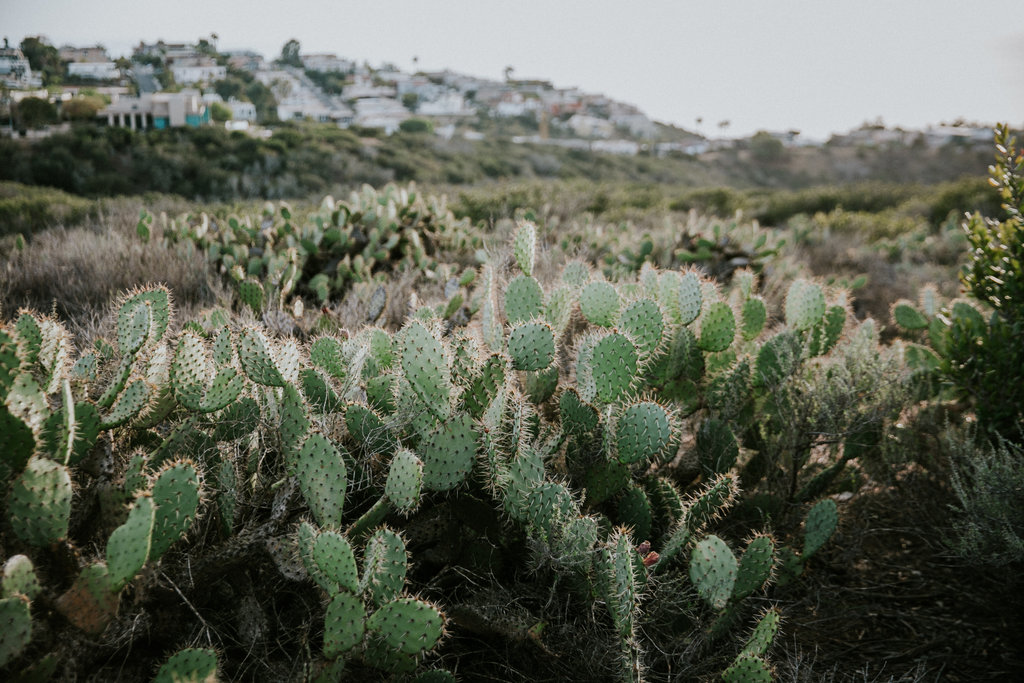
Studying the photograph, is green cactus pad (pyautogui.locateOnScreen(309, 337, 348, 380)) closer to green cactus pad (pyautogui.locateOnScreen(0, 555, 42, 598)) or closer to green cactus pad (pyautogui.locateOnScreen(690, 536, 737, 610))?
green cactus pad (pyautogui.locateOnScreen(0, 555, 42, 598))

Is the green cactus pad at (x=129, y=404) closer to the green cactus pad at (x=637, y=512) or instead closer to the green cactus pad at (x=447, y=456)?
the green cactus pad at (x=447, y=456)

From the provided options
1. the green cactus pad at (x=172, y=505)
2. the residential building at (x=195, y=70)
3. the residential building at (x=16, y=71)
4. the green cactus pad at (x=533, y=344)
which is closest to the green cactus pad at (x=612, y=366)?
the green cactus pad at (x=533, y=344)

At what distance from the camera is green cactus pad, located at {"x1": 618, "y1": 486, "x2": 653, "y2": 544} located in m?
1.94

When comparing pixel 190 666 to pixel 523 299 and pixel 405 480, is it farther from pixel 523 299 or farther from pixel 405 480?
pixel 523 299

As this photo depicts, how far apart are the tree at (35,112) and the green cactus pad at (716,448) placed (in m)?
9.75

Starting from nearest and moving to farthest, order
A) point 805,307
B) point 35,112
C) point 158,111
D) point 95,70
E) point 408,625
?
point 408,625 → point 805,307 → point 95,70 → point 35,112 → point 158,111

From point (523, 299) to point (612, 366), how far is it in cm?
49

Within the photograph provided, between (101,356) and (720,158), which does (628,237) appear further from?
(720,158)

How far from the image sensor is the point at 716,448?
2350 mm

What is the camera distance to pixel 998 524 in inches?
82.7

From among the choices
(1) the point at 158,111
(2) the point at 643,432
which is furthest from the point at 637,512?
(1) the point at 158,111

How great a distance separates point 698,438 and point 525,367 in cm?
91

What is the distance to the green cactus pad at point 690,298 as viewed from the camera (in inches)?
98.7

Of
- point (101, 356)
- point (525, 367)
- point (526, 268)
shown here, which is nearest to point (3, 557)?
point (101, 356)
